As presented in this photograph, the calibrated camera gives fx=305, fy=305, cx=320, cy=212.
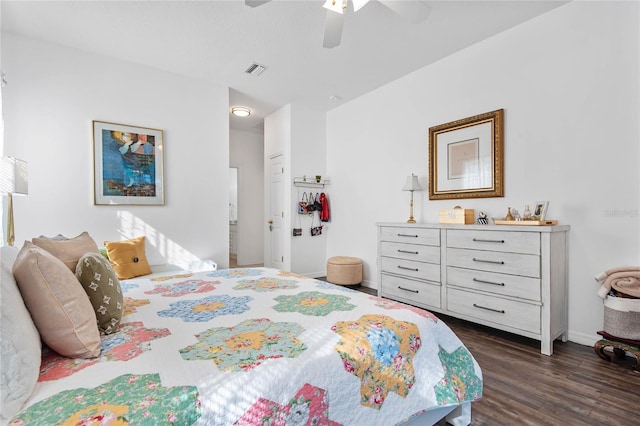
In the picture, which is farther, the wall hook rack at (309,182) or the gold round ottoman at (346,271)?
the wall hook rack at (309,182)

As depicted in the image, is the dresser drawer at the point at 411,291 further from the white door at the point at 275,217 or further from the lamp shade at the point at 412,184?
the white door at the point at 275,217

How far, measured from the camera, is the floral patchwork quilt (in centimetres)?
81

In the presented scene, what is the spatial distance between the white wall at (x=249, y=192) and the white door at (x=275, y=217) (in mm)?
985

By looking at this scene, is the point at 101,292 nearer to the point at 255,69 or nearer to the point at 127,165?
the point at 127,165

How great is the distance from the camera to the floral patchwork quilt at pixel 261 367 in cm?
81

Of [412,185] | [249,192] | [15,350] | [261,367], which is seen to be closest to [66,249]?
[15,350]

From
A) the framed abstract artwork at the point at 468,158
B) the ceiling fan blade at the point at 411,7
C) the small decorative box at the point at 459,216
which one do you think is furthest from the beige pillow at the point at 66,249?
the framed abstract artwork at the point at 468,158

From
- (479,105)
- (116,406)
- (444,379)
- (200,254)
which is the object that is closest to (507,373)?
(444,379)

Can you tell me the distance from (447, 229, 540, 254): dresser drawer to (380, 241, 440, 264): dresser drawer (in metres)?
0.19

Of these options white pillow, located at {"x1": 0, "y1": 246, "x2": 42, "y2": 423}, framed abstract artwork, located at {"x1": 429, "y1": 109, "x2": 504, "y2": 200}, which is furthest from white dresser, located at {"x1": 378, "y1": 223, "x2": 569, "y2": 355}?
white pillow, located at {"x1": 0, "y1": 246, "x2": 42, "y2": 423}

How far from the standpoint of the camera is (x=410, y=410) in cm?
119

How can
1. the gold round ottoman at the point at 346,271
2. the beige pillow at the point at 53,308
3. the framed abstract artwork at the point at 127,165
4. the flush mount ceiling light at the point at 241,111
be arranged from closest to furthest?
the beige pillow at the point at 53,308 < the framed abstract artwork at the point at 127,165 < the gold round ottoman at the point at 346,271 < the flush mount ceiling light at the point at 241,111

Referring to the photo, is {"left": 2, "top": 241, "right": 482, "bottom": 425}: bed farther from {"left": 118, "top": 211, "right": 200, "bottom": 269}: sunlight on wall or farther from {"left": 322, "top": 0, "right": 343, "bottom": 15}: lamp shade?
{"left": 118, "top": 211, "right": 200, "bottom": 269}: sunlight on wall

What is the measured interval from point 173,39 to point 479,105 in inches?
123
